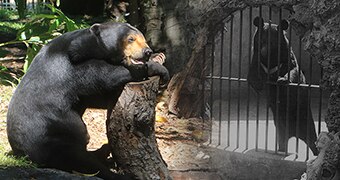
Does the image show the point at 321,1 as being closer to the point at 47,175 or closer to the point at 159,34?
the point at 47,175

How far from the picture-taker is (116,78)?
359cm

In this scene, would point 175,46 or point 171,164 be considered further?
point 175,46

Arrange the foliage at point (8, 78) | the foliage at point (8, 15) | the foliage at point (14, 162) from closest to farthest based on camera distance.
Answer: the foliage at point (14, 162)
the foliage at point (8, 78)
the foliage at point (8, 15)

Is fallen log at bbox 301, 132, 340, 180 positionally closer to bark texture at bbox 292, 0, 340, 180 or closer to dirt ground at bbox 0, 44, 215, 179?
bark texture at bbox 292, 0, 340, 180

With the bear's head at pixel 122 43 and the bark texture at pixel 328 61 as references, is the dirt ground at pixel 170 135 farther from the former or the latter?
the bark texture at pixel 328 61

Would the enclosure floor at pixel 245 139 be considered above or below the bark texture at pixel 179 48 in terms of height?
below

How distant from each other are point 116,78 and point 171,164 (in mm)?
1073

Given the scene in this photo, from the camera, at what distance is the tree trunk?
3.57 metres

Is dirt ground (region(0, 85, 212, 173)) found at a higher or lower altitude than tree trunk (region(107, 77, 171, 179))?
lower

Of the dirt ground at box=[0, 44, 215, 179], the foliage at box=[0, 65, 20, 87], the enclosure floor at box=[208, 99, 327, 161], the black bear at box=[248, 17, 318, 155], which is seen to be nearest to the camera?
the dirt ground at box=[0, 44, 215, 179]

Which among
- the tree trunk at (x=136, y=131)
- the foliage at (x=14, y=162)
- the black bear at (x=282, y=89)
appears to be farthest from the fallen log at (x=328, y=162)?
the black bear at (x=282, y=89)

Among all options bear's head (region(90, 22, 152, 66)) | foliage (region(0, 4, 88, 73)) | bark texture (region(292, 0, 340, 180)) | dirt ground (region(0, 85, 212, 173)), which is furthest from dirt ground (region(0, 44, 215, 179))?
bark texture (region(292, 0, 340, 180))

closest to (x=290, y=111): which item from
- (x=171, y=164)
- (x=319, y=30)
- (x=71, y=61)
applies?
(x=171, y=164)

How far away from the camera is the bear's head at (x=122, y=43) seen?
3.58 m
